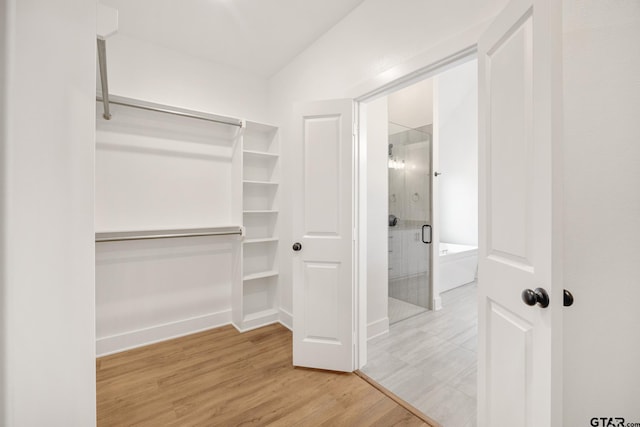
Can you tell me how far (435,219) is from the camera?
3.23m

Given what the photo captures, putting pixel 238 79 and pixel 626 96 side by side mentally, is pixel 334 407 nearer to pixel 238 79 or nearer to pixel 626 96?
pixel 626 96

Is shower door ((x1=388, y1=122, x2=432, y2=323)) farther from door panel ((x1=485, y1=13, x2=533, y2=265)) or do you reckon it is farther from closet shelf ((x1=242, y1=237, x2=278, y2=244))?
door panel ((x1=485, y1=13, x2=533, y2=265))

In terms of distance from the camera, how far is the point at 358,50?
2.08 m

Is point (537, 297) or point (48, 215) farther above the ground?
point (48, 215)

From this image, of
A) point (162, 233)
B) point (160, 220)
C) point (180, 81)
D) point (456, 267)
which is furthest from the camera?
point (456, 267)

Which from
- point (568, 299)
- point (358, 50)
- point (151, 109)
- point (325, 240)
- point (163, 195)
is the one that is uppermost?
point (358, 50)

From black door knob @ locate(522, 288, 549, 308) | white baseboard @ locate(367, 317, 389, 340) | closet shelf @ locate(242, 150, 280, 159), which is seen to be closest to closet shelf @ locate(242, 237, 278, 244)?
closet shelf @ locate(242, 150, 280, 159)

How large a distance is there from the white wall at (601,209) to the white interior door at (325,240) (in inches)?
48.8

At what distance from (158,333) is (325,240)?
75.2 inches

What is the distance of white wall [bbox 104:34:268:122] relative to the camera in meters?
2.38

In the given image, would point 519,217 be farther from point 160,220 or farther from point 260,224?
point 160,220

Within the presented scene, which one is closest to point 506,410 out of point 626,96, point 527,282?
point 527,282

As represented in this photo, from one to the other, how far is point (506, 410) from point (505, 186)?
0.93m

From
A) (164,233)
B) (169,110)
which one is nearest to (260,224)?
(164,233)
